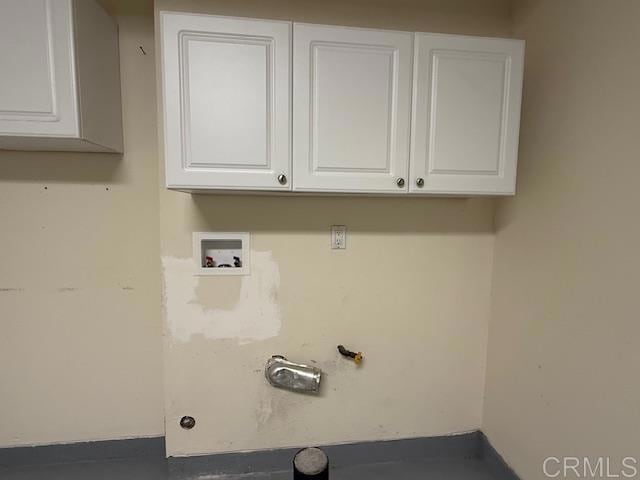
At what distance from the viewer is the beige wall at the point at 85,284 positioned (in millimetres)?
1700

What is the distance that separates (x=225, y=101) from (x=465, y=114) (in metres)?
0.93

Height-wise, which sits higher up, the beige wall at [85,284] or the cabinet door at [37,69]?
the cabinet door at [37,69]

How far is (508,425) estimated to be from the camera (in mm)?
1728

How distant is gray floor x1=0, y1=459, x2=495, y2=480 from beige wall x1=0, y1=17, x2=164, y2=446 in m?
0.14

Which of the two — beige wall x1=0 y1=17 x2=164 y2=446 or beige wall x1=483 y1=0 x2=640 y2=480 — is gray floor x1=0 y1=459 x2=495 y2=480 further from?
beige wall x1=483 y1=0 x2=640 y2=480

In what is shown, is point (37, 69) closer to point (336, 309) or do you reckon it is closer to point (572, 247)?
point (336, 309)

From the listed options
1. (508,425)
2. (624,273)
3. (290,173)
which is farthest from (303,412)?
(624,273)

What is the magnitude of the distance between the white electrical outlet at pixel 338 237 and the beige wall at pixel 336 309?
3 centimetres

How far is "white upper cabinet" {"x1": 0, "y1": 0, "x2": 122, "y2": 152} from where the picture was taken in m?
1.25

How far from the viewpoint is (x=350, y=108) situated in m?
1.36

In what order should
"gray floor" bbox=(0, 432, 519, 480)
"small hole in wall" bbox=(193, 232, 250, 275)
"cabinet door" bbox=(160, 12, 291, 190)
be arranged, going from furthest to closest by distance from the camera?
1. "gray floor" bbox=(0, 432, 519, 480)
2. "small hole in wall" bbox=(193, 232, 250, 275)
3. "cabinet door" bbox=(160, 12, 291, 190)

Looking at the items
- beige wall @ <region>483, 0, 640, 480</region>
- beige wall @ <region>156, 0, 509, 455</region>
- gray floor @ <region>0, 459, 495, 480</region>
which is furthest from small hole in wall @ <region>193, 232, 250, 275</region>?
beige wall @ <region>483, 0, 640, 480</region>

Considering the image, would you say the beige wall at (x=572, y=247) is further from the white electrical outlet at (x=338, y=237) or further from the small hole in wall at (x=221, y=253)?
the small hole in wall at (x=221, y=253)

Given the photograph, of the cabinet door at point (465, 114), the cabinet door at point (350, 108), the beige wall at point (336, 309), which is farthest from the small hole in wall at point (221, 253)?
the cabinet door at point (465, 114)
